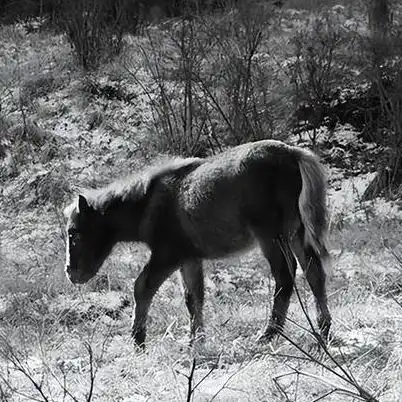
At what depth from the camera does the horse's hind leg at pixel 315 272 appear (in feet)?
18.5

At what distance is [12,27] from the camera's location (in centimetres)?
1783

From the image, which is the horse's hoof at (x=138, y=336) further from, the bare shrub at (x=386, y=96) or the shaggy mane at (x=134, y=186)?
the bare shrub at (x=386, y=96)

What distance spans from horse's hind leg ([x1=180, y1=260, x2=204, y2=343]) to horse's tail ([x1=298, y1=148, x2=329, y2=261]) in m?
1.06

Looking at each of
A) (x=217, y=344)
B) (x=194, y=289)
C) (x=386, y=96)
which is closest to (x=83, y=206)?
(x=194, y=289)

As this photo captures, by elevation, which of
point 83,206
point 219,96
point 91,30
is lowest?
point 219,96

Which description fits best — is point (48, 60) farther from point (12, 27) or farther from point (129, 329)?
point (129, 329)

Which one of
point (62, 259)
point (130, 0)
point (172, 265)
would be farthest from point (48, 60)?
point (172, 265)

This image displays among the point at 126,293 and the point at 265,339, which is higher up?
the point at 265,339

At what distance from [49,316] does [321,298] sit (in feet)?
9.19

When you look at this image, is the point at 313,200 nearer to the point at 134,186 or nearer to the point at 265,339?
the point at 265,339

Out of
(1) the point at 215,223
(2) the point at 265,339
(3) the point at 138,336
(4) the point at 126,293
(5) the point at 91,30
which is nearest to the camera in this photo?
→ (2) the point at 265,339

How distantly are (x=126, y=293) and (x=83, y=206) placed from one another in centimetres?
187

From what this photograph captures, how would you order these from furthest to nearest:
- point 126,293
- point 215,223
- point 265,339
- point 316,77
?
point 316,77, point 126,293, point 215,223, point 265,339

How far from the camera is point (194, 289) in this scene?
21.2ft
